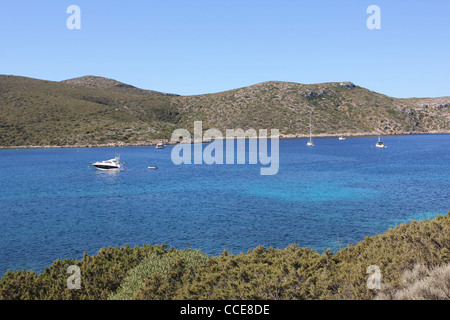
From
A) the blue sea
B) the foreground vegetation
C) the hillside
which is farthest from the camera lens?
the hillside

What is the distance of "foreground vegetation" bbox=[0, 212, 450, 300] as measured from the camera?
10.4 meters

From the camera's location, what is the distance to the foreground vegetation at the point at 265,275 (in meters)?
10.4

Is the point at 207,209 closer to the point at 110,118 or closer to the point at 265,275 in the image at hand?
the point at 265,275

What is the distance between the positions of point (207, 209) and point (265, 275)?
26.3 m

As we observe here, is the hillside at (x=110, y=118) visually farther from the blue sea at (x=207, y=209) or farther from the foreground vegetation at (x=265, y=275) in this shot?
the foreground vegetation at (x=265, y=275)

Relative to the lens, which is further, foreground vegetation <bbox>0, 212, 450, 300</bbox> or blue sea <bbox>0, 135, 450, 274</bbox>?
blue sea <bbox>0, 135, 450, 274</bbox>

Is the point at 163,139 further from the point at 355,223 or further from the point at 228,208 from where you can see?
the point at 355,223

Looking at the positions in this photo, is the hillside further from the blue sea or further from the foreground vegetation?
the foreground vegetation

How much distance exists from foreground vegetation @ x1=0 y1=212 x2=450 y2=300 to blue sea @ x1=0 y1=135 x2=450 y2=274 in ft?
31.3

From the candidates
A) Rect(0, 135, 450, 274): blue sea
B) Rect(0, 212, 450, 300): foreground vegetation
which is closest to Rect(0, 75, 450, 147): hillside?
Rect(0, 135, 450, 274): blue sea

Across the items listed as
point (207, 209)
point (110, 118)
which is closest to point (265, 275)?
point (207, 209)

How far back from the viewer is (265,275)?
462 inches

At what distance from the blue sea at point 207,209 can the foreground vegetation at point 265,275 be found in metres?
9.54

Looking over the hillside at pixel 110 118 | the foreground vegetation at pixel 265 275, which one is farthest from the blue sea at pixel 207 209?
the hillside at pixel 110 118
